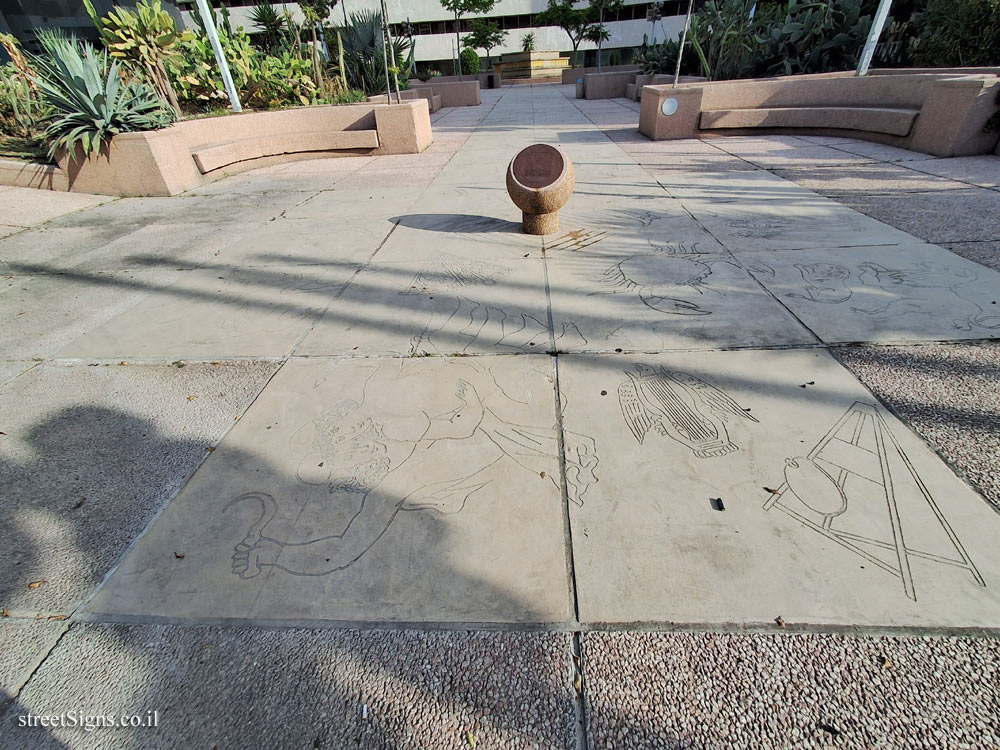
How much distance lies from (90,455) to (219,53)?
1078cm

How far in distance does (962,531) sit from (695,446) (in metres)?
1.01

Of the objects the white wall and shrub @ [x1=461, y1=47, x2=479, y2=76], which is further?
the white wall

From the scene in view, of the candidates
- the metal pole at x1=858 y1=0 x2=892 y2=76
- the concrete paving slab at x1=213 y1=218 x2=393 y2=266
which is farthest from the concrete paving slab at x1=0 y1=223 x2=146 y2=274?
the metal pole at x1=858 y1=0 x2=892 y2=76

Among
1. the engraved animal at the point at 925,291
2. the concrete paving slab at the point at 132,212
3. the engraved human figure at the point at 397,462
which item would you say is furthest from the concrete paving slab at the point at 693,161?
the concrete paving slab at the point at 132,212

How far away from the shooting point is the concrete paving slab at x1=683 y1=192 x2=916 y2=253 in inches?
187

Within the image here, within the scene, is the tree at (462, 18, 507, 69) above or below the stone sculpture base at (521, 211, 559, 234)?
above

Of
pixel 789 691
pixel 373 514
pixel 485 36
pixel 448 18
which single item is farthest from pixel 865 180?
pixel 448 18

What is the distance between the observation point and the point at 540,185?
5.30m

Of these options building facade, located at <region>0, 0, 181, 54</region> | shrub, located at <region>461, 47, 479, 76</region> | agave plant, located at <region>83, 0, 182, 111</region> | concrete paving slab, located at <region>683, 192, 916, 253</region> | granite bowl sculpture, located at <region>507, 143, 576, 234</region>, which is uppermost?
building facade, located at <region>0, 0, 181, 54</region>

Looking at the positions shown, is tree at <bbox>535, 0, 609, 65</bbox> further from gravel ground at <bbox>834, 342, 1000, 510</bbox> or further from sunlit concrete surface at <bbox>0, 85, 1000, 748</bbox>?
gravel ground at <bbox>834, 342, 1000, 510</bbox>

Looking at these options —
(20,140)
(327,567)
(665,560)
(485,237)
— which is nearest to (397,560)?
(327,567)

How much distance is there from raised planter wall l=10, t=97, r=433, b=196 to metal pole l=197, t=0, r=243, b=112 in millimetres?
633

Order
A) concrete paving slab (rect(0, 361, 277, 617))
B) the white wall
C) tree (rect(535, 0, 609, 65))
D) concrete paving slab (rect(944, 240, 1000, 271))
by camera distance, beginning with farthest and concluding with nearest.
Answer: the white wall < tree (rect(535, 0, 609, 65)) < concrete paving slab (rect(944, 240, 1000, 271)) < concrete paving slab (rect(0, 361, 277, 617))

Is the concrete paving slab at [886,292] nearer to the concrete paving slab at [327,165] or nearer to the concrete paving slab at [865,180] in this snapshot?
the concrete paving slab at [865,180]
